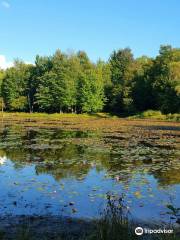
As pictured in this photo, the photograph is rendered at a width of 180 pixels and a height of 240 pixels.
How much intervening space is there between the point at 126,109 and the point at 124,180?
66175mm

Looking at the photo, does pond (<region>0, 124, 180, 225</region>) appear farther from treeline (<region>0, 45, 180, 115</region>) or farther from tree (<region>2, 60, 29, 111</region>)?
tree (<region>2, 60, 29, 111</region>)

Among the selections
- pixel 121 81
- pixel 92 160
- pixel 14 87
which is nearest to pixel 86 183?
pixel 92 160

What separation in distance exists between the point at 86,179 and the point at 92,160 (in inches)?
188

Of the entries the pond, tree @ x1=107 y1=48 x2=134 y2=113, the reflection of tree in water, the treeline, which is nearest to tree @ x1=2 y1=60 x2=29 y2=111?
the treeline

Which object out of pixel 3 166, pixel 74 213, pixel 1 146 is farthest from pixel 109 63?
pixel 74 213

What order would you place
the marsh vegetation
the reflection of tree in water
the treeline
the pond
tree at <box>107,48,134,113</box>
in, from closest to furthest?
the marsh vegetation, the pond, the reflection of tree in water, the treeline, tree at <box>107,48,134,113</box>

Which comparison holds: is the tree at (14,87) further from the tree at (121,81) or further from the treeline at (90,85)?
the tree at (121,81)

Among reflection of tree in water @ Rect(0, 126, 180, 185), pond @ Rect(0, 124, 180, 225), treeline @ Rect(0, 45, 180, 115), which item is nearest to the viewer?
pond @ Rect(0, 124, 180, 225)

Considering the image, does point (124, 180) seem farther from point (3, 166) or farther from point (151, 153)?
point (151, 153)

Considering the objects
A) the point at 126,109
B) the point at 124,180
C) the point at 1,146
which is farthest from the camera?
the point at 126,109

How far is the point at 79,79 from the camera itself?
89.5 meters

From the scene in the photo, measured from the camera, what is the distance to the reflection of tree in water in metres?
16.4

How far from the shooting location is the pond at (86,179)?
36.5 feet

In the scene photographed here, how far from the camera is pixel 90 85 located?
286 feet
